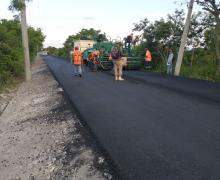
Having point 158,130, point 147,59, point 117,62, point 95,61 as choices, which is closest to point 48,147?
point 158,130

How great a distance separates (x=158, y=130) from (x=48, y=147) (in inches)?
87.9

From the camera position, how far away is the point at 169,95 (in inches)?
555

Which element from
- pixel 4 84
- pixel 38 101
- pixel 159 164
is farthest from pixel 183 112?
pixel 4 84

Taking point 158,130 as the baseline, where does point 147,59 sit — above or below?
below

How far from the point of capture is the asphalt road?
6.17 meters

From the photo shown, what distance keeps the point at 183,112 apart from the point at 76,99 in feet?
14.8

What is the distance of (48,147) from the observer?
8820 millimetres

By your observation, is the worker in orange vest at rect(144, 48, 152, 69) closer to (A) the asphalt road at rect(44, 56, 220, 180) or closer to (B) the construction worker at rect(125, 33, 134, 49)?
(B) the construction worker at rect(125, 33, 134, 49)

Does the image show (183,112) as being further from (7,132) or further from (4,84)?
(4,84)

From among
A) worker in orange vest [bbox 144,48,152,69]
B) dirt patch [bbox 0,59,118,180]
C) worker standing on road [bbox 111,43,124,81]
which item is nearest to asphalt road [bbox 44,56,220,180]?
dirt patch [bbox 0,59,118,180]

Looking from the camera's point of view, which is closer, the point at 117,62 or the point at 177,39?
the point at 117,62

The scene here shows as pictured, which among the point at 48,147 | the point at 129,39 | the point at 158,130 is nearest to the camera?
the point at 158,130

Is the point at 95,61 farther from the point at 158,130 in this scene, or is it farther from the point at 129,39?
the point at 158,130

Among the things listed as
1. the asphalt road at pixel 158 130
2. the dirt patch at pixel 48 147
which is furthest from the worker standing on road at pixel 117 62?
the dirt patch at pixel 48 147
